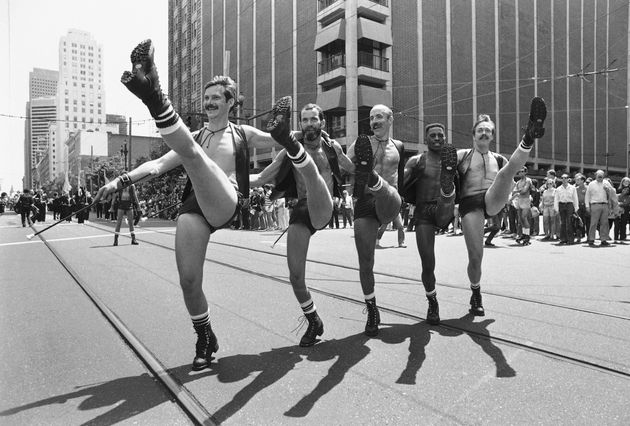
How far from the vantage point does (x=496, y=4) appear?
3997 cm

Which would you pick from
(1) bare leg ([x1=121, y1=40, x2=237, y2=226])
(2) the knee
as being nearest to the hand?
(1) bare leg ([x1=121, y1=40, x2=237, y2=226])

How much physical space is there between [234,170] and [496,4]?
42.8 meters

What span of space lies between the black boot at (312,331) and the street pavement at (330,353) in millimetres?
97

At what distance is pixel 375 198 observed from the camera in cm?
407

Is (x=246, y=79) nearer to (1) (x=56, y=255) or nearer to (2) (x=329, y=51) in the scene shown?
(2) (x=329, y=51)

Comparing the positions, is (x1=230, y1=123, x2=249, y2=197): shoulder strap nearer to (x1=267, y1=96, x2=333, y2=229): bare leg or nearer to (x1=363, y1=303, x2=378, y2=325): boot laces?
(x1=267, y1=96, x2=333, y2=229): bare leg

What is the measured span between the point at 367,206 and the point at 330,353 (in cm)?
124

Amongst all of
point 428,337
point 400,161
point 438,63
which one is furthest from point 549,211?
point 438,63

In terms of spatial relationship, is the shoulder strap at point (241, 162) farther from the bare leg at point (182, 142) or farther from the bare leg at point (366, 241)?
the bare leg at point (366, 241)

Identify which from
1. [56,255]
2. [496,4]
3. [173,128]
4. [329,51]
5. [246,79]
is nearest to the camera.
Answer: [173,128]

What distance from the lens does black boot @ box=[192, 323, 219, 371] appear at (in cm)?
344

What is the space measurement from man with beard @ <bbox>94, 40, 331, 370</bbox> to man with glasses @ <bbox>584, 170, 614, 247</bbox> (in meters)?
11.3

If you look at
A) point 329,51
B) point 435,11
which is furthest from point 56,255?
point 435,11

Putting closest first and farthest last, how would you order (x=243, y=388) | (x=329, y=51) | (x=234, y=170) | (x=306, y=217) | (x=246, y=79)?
(x=243, y=388), (x=234, y=170), (x=306, y=217), (x=329, y=51), (x=246, y=79)
